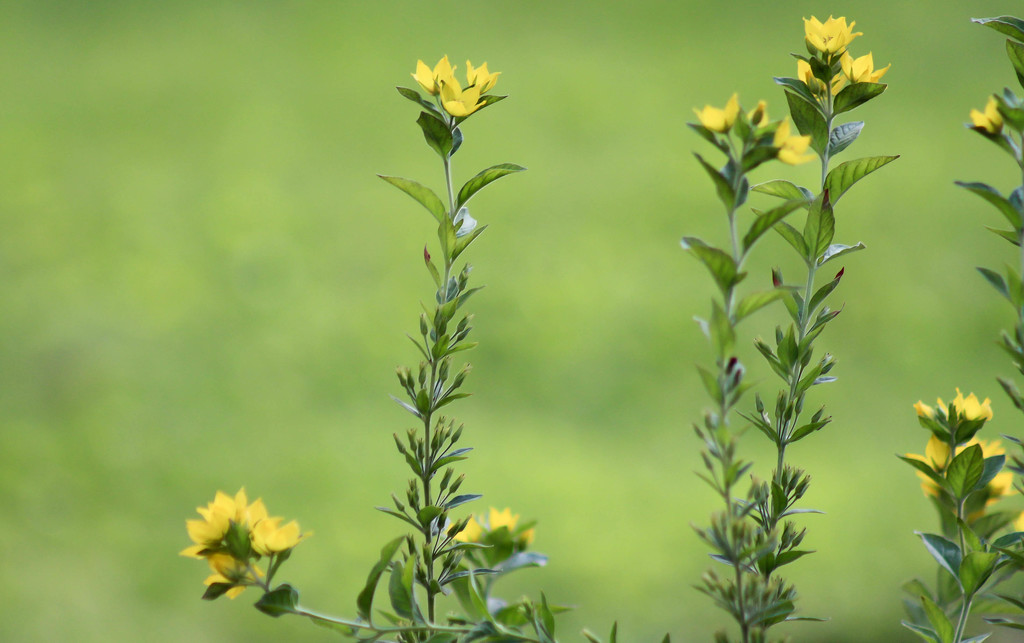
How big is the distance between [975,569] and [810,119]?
9.6 inches

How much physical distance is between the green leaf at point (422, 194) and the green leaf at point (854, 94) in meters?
0.21

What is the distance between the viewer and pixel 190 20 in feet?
9.16

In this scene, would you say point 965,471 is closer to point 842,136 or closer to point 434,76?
point 842,136

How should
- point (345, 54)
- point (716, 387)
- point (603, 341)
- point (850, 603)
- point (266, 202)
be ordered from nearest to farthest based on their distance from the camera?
point (716, 387) < point (850, 603) < point (603, 341) < point (266, 202) < point (345, 54)

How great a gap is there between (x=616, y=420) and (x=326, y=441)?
72 cm

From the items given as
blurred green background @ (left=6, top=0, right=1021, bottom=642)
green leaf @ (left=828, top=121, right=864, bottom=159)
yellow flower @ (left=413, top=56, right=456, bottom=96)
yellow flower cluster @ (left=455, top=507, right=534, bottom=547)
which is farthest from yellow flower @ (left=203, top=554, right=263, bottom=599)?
blurred green background @ (left=6, top=0, right=1021, bottom=642)

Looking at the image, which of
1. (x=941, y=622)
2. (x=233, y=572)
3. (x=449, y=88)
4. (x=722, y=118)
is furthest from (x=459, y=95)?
(x=941, y=622)

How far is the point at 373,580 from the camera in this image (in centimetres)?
38

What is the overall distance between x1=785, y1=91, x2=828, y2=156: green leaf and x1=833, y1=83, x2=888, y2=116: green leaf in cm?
1

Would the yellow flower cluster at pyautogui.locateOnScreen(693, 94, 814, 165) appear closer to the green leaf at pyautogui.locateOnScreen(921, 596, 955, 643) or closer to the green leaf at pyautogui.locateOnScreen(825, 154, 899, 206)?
the green leaf at pyautogui.locateOnScreen(825, 154, 899, 206)

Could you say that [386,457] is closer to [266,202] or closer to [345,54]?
[266,202]

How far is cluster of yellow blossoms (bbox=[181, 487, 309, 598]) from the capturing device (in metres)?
0.40

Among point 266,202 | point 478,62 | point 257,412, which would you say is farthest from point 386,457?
point 478,62

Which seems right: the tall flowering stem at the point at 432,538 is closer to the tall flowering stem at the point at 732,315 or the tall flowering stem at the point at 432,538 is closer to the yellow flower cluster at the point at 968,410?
the tall flowering stem at the point at 732,315
